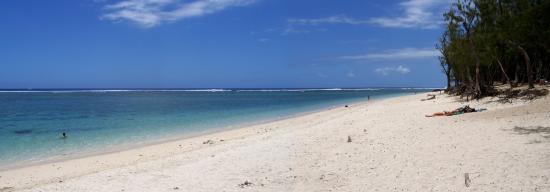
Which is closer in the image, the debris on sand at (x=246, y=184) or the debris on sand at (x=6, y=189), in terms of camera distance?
the debris on sand at (x=246, y=184)

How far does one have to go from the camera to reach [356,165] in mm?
9508

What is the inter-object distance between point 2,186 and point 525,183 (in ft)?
35.0

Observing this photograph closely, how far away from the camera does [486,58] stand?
28344 mm

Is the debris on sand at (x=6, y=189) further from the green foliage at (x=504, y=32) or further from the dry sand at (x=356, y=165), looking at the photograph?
the green foliage at (x=504, y=32)

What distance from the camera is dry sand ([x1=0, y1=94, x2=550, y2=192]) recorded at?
7.90 metres

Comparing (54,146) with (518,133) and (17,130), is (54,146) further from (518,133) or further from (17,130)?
(518,133)

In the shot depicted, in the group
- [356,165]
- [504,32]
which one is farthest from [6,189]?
[504,32]

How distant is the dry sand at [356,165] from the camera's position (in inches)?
311

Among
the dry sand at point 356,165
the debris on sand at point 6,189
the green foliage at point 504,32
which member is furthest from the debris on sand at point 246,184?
the green foliage at point 504,32

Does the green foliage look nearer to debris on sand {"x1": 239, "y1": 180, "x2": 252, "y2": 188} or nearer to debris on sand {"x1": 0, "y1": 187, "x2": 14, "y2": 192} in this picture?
debris on sand {"x1": 239, "y1": 180, "x2": 252, "y2": 188}

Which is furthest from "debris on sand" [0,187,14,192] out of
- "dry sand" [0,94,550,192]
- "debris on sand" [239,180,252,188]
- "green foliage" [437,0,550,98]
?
"green foliage" [437,0,550,98]

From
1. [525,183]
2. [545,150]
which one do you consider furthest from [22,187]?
[545,150]

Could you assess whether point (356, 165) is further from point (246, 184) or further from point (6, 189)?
point (6, 189)

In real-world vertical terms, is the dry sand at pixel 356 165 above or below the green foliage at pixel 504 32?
below
